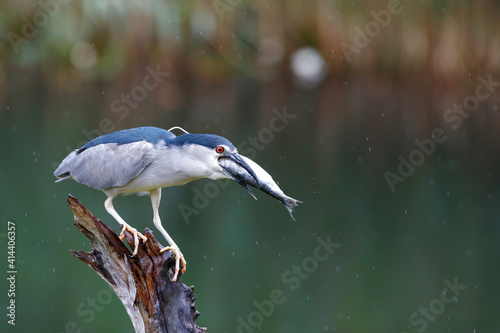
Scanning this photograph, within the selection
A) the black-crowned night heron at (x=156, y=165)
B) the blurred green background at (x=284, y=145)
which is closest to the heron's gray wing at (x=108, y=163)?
the black-crowned night heron at (x=156, y=165)

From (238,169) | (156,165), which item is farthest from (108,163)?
(238,169)

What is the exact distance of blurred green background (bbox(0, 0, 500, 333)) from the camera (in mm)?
7996

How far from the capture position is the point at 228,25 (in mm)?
15719

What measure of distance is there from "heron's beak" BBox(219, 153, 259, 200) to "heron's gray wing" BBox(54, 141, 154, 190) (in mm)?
427

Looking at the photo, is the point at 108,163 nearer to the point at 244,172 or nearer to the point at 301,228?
the point at 244,172

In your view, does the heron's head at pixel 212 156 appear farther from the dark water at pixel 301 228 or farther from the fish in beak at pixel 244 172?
the dark water at pixel 301 228

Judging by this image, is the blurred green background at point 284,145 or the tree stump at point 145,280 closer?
the tree stump at point 145,280

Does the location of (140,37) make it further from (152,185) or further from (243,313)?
(152,185)

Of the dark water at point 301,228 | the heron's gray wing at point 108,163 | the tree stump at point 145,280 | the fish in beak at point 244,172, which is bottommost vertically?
the dark water at point 301,228

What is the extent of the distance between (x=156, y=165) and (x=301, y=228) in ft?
18.1

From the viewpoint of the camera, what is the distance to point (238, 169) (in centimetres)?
385

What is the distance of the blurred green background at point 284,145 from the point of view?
7996 millimetres

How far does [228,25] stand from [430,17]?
397 cm

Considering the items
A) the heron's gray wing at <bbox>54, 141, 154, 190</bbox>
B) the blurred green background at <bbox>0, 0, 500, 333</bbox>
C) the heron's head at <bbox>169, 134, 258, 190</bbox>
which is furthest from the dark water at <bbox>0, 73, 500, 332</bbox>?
the heron's head at <bbox>169, 134, 258, 190</bbox>
